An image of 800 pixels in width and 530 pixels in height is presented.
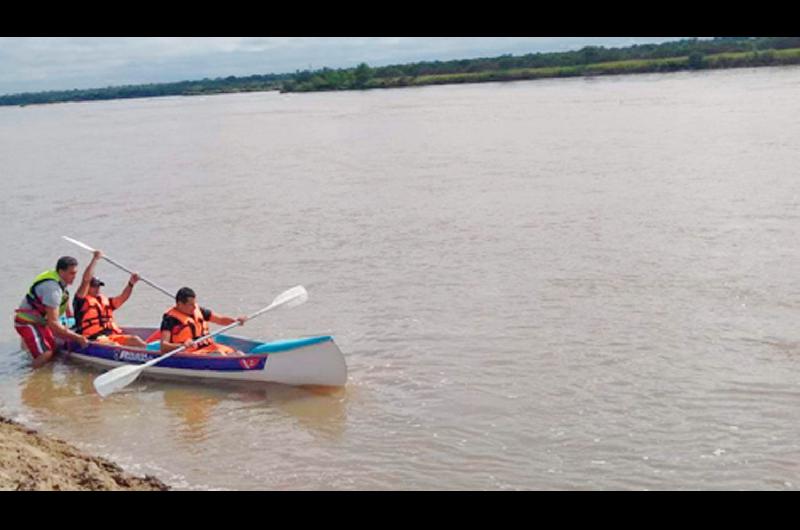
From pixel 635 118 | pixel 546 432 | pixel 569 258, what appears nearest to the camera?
pixel 546 432

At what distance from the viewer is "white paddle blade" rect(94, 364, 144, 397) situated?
24.8 feet

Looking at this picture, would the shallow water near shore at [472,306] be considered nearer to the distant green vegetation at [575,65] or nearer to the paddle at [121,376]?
the paddle at [121,376]

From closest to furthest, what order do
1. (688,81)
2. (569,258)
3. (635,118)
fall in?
(569,258) → (635,118) → (688,81)

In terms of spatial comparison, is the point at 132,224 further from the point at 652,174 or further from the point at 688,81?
the point at 688,81

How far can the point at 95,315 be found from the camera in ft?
30.1

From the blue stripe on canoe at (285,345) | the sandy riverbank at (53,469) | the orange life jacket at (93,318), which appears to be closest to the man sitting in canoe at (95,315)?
the orange life jacket at (93,318)

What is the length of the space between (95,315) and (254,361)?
220cm

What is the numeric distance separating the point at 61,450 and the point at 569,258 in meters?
7.70

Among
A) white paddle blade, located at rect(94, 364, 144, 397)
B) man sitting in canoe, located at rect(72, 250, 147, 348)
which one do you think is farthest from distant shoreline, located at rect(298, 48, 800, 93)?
white paddle blade, located at rect(94, 364, 144, 397)

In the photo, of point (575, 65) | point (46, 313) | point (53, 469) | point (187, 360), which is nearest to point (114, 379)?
point (187, 360)

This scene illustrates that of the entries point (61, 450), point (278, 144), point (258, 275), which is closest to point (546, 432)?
point (61, 450)

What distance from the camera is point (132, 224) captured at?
57.0 ft

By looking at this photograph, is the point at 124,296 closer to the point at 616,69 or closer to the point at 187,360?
the point at 187,360
